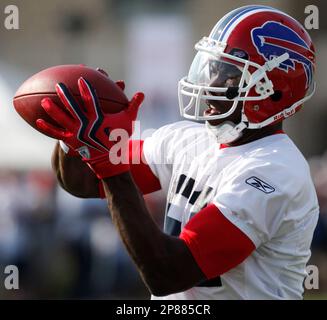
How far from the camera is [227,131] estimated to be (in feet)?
9.89

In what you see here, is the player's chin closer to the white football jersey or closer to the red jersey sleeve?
the white football jersey

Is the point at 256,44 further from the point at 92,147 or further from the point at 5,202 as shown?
the point at 5,202

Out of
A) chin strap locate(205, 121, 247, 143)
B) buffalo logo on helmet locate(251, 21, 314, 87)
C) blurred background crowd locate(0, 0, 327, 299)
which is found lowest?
blurred background crowd locate(0, 0, 327, 299)

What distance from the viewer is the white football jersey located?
278cm

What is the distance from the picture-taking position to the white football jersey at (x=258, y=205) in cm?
278

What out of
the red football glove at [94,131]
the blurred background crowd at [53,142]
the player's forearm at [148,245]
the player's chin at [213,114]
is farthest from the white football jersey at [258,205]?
the blurred background crowd at [53,142]

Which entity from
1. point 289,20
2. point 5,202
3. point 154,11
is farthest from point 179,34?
point 289,20

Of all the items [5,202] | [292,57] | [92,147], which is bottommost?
[5,202]

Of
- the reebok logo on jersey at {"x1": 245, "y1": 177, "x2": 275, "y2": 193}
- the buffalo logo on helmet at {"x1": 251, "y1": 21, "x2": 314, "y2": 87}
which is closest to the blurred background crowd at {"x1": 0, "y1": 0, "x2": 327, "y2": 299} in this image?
the buffalo logo on helmet at {"x1": 251, "y1": 21, "x2": 314, "y2": 87}

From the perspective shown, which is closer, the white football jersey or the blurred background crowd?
the white football jersey

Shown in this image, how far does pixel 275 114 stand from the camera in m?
3.10

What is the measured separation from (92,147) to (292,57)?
871 mm

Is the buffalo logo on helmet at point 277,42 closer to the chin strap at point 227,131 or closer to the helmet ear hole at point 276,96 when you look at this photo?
the helmet ear hole at point 276,96

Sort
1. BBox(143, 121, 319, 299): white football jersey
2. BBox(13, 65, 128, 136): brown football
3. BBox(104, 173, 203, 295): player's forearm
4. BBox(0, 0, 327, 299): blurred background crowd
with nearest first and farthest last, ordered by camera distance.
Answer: BBox(104, 173, 203, 295): player's forearm < BBox(143, 121, 319, 299): white football jersey < BBox(13, 65, 128, 136): brown football < BBox(0, 0, 327, 299): blurred background crowd
